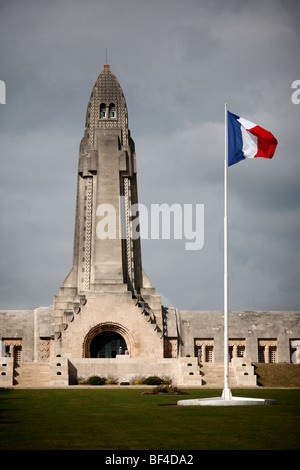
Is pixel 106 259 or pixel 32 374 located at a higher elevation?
pixel 106 259

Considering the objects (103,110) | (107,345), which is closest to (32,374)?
(107,345)

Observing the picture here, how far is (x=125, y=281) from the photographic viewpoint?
56.9 m

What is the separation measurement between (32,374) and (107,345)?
10.3m

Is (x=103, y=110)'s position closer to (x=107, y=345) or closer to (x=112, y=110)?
(x=112, y=110)

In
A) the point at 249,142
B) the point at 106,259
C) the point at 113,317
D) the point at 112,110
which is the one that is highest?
the point at 112,110

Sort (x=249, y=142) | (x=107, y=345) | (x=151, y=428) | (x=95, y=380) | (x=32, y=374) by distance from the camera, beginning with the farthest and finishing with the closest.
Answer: (x=107, y=345) < (x=32, y=374) < (x=95, y=380) < (x=249, y=142) < (x=151, y=428)

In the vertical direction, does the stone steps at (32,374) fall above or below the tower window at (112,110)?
below

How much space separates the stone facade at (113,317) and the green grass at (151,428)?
25.0 meters

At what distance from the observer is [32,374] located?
4566 cm

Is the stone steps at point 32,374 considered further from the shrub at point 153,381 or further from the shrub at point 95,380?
the shrub at point 153,381

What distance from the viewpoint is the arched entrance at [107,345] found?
5456cm

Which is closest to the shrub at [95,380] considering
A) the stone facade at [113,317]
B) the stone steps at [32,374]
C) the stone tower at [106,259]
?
the stone facade at [113,317]
